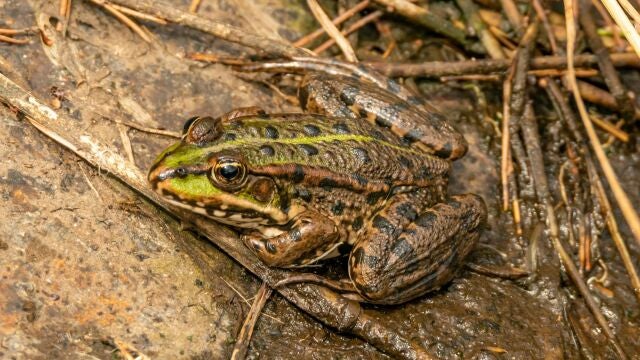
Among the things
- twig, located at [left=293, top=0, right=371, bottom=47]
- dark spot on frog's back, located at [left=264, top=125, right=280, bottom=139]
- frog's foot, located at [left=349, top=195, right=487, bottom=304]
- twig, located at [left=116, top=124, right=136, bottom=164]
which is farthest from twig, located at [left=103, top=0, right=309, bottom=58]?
frog's foot, located at [left=349, top=195, right=487, bottom=304]

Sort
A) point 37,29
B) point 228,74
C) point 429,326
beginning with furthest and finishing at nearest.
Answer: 1. point 228,74
2. point 37,29
3. point 429,326

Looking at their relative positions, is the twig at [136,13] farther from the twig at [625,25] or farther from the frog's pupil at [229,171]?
the twig at [625,25]

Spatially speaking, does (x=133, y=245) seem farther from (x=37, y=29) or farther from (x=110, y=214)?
(x=37, y=29)

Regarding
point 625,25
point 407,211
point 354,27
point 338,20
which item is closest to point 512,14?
point 354,27

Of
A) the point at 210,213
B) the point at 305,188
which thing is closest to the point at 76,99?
the point at 210,213

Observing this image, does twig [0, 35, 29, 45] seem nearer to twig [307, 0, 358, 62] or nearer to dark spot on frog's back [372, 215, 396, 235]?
twig [307, 0, 358, 62]

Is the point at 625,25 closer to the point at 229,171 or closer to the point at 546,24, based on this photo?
the point at 546,24
